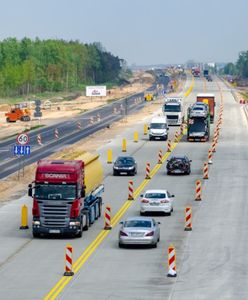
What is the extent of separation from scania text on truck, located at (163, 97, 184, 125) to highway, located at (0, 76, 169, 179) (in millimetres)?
9710

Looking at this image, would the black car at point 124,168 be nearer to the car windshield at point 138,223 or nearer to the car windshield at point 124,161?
the car windshield at point 124,161

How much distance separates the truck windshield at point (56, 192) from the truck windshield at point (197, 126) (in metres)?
61.0

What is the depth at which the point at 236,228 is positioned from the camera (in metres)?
52.3

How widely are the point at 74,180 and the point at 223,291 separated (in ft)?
42.5

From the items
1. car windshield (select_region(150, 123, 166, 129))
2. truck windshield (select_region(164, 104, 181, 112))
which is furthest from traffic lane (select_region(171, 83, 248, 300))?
truck windshield (select_region(164, 104, 181, 112))

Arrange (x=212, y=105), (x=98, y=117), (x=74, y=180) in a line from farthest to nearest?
(x=98, y=117)
(x=212, y=105)
(x=74, y=180)

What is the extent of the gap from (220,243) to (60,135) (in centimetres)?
7837

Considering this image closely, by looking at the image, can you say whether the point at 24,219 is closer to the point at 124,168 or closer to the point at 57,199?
the point at 57,199

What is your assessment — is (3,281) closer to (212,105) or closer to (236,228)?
(236,228)

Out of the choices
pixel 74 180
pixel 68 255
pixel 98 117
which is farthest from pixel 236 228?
pixel 98 117

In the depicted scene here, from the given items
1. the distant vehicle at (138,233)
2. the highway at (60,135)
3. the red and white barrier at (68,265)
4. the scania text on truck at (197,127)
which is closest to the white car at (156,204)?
the distant vehicle at (138,233)

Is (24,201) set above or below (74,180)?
below

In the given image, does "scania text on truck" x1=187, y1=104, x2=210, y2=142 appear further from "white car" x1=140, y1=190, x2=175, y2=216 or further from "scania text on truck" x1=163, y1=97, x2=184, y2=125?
"white car" x1=140, y1=190, x2=175, y2=216

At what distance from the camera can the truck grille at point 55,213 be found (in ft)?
157
